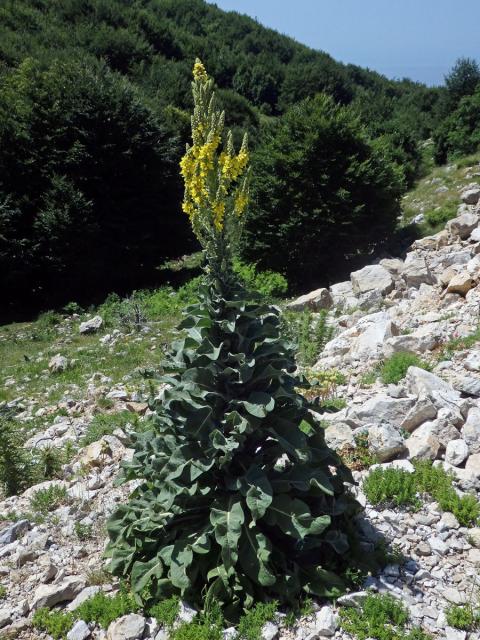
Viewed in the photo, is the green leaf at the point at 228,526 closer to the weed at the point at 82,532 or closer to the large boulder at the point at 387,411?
the weed at the point at 82,532

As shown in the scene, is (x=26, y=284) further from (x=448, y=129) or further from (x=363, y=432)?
(x=448, y=129)

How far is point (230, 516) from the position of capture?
3.74 meters

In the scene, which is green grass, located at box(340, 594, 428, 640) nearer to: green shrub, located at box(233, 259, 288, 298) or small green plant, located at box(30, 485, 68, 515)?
small green plant, located at box(30, 485, 68, 515)

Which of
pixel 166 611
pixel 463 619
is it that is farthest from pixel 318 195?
pixel 166 611

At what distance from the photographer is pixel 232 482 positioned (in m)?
3.89

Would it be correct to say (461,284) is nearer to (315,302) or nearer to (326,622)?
(315,302)

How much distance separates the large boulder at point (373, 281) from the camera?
12352 mm

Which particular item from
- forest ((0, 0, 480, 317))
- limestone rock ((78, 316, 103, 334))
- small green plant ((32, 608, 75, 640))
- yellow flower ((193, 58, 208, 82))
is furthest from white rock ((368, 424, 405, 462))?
forest ((0, 0, 480, 317))

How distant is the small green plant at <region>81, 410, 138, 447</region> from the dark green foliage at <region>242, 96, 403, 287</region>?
9.82m

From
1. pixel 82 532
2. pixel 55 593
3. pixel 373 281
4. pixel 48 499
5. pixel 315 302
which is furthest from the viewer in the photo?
pixel 315 302

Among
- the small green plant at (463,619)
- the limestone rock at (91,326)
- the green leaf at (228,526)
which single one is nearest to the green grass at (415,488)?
the small green plant at (463,619)

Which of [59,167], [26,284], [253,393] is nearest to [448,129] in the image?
[59,167]

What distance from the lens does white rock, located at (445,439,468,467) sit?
5.20 meters

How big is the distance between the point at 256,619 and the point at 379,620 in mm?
843
